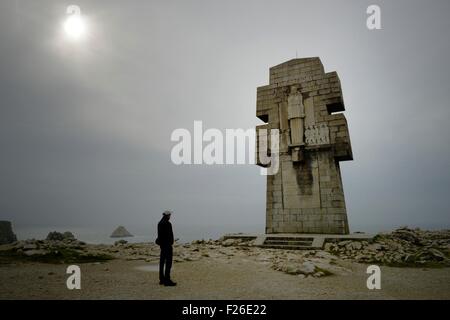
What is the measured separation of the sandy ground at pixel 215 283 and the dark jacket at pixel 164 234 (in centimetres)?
92

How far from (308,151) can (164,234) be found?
10.8 meters

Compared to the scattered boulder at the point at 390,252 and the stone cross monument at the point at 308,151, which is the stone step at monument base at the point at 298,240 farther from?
the stone cross monument at the point at 308,151

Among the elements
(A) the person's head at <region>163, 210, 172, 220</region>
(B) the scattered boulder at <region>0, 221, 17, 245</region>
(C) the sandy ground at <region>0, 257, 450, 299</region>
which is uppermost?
(A) the person's head at <region>163, 210, 172, 220</region>

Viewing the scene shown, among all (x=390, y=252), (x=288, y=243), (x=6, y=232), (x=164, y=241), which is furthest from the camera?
(x=6, y=232)

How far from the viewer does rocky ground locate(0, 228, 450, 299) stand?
5.54 m

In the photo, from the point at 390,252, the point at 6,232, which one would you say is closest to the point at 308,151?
the point at 390,252

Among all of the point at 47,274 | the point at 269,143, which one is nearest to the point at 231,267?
the point at 47,274

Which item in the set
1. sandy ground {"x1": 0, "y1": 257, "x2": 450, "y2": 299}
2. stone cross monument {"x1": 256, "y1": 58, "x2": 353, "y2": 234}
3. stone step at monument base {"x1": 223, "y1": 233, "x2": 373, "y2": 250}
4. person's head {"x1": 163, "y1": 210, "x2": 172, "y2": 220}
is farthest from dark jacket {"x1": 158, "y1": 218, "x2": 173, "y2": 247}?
stone cross monument {"x1": 256, "y1": 58, "x2": 353, "y2": 234}

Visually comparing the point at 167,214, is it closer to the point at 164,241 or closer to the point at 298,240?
the point at 164,241

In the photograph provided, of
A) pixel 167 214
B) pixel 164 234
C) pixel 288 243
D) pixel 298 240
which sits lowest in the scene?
pixel 288 243

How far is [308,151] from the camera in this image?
49.1 ft

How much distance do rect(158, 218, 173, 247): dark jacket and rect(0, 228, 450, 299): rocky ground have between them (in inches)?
A: 38.1

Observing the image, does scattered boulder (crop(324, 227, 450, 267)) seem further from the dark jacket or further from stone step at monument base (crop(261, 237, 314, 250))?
the dark jacket

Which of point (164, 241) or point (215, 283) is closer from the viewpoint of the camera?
point (215, 283)
